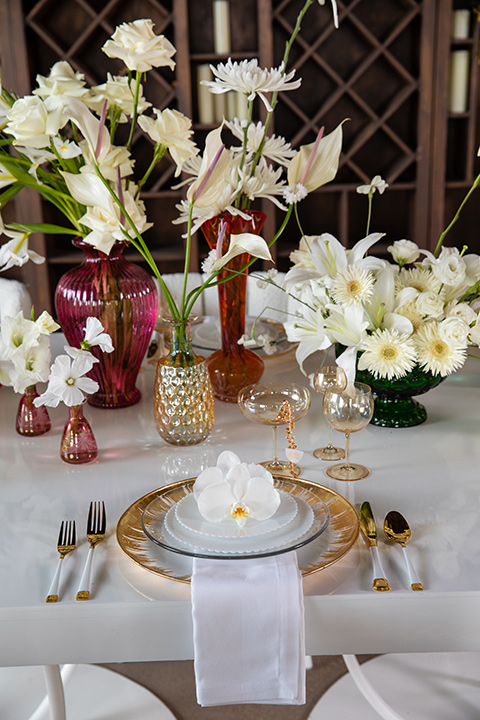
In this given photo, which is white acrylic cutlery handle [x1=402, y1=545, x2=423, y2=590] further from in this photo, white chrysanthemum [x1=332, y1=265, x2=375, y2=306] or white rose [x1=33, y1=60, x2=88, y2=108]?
white rose [x1=33, y1=60, x2=88, y2=108]

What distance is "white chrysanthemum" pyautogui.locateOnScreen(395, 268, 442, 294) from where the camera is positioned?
1.19 m

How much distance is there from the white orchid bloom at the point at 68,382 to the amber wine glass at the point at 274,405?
0.83 feet

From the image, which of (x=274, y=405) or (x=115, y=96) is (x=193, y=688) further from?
(x=115, y=96)

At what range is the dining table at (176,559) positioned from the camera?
783 millimetres

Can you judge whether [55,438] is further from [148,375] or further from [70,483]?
[148,375]

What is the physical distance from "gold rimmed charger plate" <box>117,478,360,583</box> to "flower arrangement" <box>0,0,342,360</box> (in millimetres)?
326

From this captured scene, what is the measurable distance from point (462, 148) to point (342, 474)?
2561mm

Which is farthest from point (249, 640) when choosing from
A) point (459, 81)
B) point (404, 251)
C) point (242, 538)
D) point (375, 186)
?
point (459, 81)

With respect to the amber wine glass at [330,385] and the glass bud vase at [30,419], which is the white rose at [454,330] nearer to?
the amber wine glass at [330,385]

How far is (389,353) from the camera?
1141 millimetres

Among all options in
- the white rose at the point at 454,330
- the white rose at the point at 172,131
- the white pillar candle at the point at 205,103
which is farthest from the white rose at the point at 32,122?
the white pillar candle at the point at 205,103

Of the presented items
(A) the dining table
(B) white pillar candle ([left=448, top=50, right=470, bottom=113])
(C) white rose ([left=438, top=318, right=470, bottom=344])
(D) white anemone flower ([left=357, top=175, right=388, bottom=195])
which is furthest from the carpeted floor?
(B) white pillar candle ([left=448, top=50, right=470, bottom=113])

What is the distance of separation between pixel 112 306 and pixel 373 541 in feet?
2.17

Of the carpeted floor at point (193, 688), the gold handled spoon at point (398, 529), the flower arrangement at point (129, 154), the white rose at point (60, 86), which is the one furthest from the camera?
the carpeted floor at point (193, 688)
